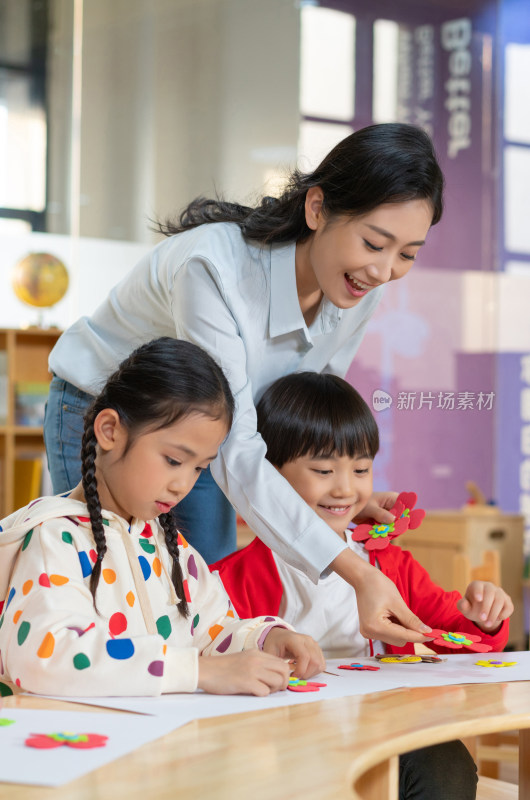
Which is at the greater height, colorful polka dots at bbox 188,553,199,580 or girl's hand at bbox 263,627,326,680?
colorful polka dots at bbox 188,553,199,580

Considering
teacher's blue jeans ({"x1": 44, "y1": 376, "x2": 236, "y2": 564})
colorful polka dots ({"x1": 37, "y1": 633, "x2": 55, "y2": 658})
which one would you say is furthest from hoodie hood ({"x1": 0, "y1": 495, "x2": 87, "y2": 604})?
teacher's blue jeans ({"x1": 44, "y1": 376, "x2": 236, "y2": 564})

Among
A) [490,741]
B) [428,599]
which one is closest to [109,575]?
[428,599]

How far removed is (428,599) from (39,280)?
10.6 ft

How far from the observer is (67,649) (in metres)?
0.99

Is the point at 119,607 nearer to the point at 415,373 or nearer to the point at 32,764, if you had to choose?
the point at 32,764

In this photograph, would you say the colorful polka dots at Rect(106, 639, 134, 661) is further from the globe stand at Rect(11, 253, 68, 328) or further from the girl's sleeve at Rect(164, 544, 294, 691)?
the globe stand at Rect(11, 253, 68, 328)

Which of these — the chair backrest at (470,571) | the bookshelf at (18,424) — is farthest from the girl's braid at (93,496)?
the bookshelf at (18,424)

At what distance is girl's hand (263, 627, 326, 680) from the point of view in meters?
1.11

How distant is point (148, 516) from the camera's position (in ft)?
3.94

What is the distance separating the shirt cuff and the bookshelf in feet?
10.7

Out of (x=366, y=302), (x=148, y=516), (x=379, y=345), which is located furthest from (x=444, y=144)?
(x=148, y=516)

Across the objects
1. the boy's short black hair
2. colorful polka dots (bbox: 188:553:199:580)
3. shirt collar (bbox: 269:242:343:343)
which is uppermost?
shirt collar (bbox: 269:242:343:343)

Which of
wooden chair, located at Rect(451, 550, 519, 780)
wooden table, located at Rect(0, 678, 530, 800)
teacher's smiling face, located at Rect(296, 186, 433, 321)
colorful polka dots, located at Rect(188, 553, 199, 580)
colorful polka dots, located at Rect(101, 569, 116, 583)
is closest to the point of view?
wooden table, located at Rect(0, 678, 530, 800)

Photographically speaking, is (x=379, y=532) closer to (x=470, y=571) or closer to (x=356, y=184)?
(x=356, y=184)
